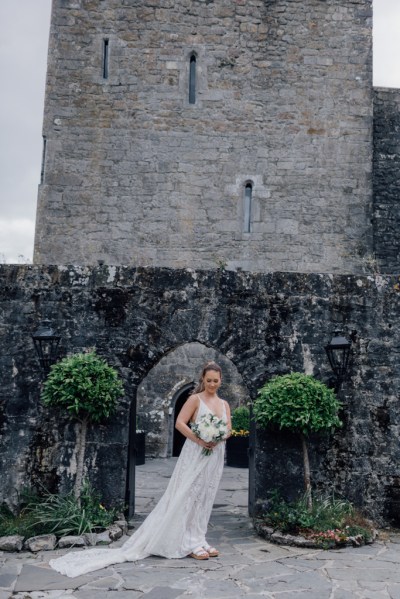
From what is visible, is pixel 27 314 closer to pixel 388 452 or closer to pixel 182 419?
pixel 182 419

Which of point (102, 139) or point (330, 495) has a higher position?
point (102, 139)

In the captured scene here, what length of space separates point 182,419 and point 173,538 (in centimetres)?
107

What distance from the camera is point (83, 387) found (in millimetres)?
6730

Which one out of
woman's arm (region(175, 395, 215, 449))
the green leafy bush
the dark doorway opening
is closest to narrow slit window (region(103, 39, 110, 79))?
the dark doorway opening

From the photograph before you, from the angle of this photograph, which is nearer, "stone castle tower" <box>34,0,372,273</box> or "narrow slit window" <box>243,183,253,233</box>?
"stone castle tower" <box>34,0,372,273</box>

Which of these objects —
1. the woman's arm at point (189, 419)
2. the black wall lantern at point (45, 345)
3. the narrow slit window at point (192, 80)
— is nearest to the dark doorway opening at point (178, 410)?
the narrow slit window at point (192, 80)

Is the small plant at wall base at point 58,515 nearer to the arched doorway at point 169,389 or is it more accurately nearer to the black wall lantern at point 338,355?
the black wall lantern at point 338,355

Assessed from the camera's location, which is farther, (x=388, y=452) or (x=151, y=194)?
(x=151, y=194)

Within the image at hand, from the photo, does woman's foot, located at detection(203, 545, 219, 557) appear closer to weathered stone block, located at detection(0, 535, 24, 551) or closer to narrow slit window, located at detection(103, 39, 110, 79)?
weathered stone block, located at detection(0, 535, 24, 551)

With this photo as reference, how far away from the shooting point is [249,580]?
17.1ft

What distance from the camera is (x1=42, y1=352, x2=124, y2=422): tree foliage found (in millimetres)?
6781

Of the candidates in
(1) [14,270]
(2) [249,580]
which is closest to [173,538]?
(2) [249,580]

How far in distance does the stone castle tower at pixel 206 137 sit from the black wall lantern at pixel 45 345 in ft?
19.5

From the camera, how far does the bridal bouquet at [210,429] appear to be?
6.05m
